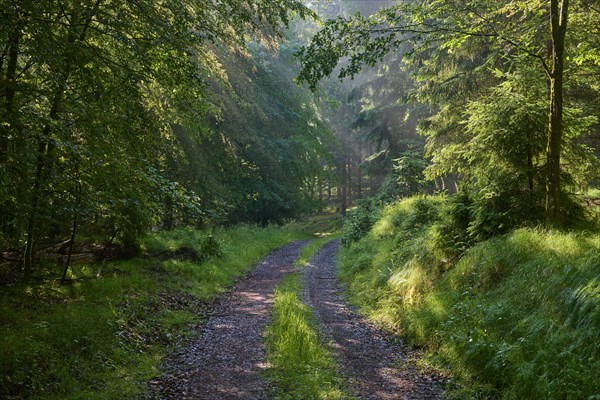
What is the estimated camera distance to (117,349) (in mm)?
6949

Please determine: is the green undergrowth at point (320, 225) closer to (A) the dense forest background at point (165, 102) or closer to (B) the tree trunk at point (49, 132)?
(A) the dense forest background at point (165, 102)

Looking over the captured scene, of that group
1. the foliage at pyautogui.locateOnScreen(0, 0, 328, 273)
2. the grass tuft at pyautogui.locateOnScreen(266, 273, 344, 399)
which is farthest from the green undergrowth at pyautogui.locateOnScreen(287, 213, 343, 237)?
the foliage at pyautogui.locateOnScreen(0, 0, 328, 273)

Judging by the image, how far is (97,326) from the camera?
7.29 metres

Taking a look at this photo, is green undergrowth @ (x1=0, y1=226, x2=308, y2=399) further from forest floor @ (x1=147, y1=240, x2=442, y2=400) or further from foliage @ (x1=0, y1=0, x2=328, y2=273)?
foliage @ (x1=0, y1=0, x2=328, y2=273)

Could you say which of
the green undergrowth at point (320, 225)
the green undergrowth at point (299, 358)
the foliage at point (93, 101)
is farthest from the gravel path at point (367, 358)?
the green undergrowth at point (320, 225)

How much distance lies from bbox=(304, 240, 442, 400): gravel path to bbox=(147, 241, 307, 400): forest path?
136 cm

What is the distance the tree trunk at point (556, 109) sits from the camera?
721 centimetres

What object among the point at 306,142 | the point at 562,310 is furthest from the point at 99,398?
the point at 306,142

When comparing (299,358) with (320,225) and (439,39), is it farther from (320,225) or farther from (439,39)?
(320,225)

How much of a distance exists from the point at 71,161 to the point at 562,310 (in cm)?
808

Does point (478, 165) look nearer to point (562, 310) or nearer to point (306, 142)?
point (562, 310)

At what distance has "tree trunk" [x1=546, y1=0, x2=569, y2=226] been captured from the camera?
7.21m

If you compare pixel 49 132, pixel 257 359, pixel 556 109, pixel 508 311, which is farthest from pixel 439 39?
pixel 49 132

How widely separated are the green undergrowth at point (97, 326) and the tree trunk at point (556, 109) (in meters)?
7.34
